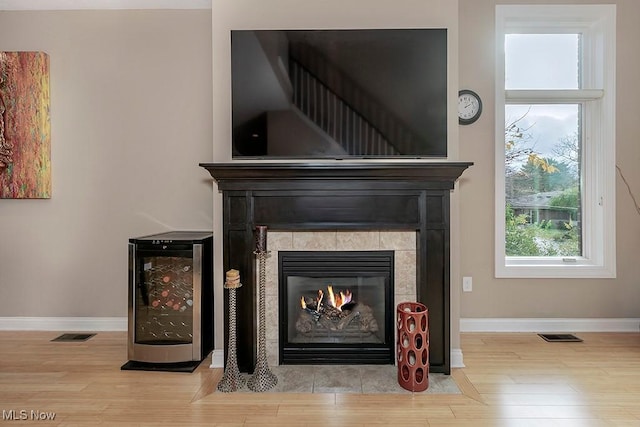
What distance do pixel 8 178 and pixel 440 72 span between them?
131 inches

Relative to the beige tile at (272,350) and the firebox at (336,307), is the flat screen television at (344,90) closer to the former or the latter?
the firebox at (336,307)

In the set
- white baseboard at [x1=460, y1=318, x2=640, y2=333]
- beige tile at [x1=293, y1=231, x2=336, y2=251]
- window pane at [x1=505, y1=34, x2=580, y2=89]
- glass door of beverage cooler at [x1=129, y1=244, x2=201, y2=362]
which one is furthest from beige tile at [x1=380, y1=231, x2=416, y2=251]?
window pane at [x1=505, y1=34, x2=580, y2=89]

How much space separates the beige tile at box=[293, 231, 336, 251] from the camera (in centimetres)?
252

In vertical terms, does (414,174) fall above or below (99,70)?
below

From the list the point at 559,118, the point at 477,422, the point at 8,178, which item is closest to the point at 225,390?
the point at 477,422

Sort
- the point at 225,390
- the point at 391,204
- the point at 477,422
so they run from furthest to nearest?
the point at 391,204
the point at 225,390
the point at 477,422

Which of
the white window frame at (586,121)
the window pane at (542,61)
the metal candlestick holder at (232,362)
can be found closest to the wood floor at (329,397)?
the metal candlestick holder at (232,362)

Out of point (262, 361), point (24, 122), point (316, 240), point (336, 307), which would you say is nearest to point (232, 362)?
point (262, 361)

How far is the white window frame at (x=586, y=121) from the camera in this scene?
10.1 ft

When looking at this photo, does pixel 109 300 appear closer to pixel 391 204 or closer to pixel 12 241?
pixel 12 241

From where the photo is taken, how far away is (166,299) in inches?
97.3

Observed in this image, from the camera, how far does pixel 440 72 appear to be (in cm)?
246

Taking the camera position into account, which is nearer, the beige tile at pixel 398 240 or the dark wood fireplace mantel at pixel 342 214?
the dark wood fireplace mantel at pixel 342 214

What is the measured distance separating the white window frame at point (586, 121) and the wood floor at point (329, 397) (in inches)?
27.7
